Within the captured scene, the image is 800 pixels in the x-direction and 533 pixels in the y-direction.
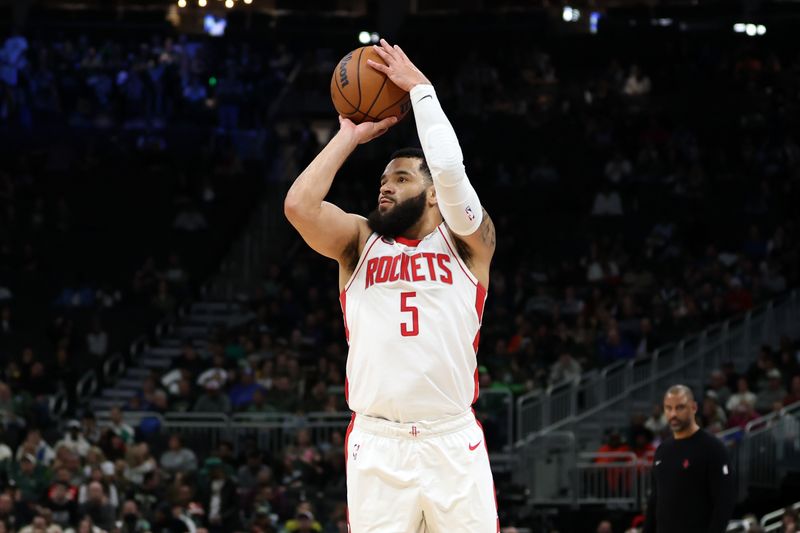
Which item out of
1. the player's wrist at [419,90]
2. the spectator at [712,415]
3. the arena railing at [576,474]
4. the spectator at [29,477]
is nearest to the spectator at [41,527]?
the spectator at [29,477]

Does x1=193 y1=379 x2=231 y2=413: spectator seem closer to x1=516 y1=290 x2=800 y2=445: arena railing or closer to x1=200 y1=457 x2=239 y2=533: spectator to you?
x1=200 y1=457 x2=239 y2=533: spectator

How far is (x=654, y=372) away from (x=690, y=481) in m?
10.4

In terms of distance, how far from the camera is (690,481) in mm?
7859

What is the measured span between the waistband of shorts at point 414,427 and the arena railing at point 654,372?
10932 mm

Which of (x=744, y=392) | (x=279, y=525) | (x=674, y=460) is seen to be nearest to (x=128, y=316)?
(x=279, y=525)

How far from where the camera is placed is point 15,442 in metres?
16.6

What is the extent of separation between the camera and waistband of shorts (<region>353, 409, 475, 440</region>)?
5.66 m

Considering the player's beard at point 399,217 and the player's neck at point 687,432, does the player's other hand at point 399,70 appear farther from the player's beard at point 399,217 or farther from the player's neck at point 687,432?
the player's neck at point 687,432

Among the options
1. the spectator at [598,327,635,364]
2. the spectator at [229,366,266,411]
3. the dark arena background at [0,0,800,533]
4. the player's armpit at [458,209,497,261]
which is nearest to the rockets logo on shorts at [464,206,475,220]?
the player's armpit at [458,209,497,261]

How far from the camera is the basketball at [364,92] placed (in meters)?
5.84

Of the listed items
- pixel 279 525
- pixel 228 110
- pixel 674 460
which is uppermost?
pixel 228 110

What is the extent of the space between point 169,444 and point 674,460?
959cm

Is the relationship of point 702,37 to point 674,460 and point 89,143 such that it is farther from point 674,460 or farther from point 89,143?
point 674,460

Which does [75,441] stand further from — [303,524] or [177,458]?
[303,524]
